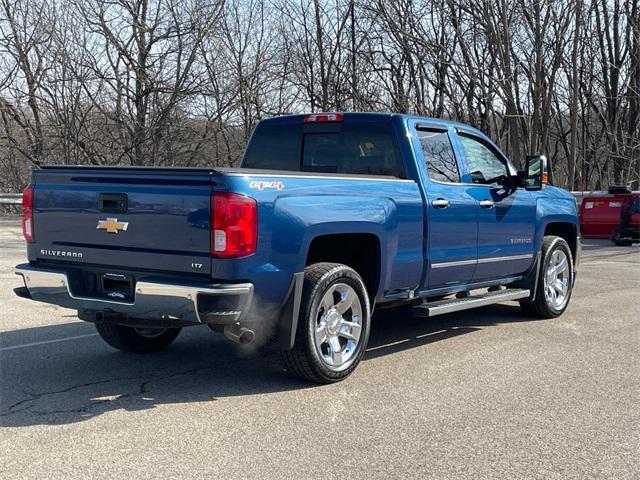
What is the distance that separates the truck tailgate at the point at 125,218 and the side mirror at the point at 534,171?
156 inches

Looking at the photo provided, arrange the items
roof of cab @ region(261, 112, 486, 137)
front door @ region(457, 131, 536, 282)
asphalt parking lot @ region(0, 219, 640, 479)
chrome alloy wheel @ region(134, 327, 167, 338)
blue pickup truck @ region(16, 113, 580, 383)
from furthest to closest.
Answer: front door @ region(457, 131, 536, 282) < roof of cab @ region(261, 112, 486, 137) < chrome alloy wheel @ region(134, 327, 167, 338) < blue pickup truck @ region(16, 113, 580, 383) < asphalt parking lot @ region(0, 219, 640, 479)

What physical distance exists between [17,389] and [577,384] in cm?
408

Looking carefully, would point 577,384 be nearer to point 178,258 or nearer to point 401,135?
point 401,135

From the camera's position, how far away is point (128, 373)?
5754 millimetres

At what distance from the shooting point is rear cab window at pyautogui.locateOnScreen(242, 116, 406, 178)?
6.40 metres

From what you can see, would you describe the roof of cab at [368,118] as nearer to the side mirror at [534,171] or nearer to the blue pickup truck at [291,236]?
the blue pickup truck at [291,236]

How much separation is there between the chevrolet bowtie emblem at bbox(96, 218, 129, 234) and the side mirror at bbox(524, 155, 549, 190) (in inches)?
166

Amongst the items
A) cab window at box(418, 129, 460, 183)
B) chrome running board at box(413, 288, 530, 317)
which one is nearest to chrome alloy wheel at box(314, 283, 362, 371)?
chrome running board at box(413, 288, 530, 317)

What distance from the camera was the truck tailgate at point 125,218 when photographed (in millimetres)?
4738

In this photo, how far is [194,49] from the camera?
86.3 feet

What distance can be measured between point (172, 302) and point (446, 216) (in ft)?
8.93

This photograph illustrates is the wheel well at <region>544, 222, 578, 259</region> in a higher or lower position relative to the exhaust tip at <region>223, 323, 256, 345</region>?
higher

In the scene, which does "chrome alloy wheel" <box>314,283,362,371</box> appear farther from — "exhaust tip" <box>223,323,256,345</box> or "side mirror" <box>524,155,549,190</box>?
"side mirror" <box>524,155,549,190</box>

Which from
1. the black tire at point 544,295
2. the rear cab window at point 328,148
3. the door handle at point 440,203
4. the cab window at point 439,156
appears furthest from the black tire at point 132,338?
the black tire at point 544,295
